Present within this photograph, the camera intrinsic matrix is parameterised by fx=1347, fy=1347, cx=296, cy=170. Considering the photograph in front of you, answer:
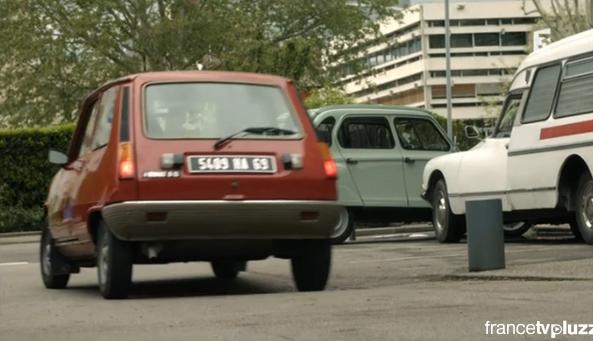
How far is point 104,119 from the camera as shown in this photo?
10.9 m

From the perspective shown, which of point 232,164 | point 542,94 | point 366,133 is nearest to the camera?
point 232,164

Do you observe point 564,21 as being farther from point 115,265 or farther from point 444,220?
point 115,265

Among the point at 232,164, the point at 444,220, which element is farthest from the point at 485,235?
the point at 444,220

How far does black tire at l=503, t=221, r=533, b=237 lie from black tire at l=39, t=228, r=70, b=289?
26.1 feet

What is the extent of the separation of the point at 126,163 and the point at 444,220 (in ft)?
28.4

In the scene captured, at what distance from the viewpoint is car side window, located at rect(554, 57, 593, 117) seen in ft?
48.8

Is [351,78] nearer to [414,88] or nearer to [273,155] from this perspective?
[273,155]

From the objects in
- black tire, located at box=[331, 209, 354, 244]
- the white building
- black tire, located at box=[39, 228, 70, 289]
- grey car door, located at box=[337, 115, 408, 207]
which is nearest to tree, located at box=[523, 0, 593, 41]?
grey car door, located at box=[337, 115, 408, 207]

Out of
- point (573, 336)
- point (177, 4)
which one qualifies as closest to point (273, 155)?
point (573, 336)

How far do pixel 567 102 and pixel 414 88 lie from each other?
14186 cm

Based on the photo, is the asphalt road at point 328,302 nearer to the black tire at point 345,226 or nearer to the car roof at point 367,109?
the black tire at point 345,226

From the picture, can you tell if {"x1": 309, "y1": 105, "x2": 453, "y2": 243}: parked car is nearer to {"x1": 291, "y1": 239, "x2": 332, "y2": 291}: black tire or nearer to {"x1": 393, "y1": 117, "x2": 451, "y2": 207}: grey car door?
{"x1": 393, "y1": 117, "x2": 451, "y2": 207}: grey car door

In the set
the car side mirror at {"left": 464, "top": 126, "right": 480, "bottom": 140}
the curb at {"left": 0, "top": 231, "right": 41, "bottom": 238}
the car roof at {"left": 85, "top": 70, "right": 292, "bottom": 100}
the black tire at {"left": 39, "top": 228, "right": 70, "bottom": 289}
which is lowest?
the curb at {"left": 0, "top": 231, "right": 41, "bottom": 238}

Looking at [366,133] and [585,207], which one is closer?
[585,207]
